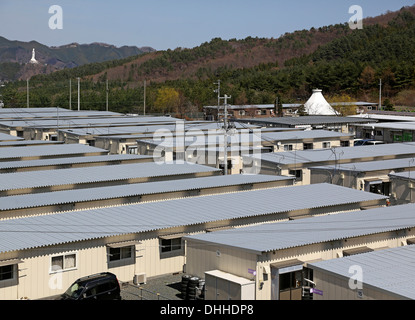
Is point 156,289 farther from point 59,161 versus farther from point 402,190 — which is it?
point 59,161

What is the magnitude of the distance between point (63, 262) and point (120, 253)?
1.06 m

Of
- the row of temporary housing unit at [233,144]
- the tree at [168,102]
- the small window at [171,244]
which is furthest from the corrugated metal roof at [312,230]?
the tree at [168,102]

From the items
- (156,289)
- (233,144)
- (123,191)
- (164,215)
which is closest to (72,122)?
(233,144)

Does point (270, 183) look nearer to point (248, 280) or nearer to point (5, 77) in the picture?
point (248, 280)

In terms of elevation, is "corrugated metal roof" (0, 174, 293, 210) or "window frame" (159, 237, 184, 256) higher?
"corrugated metal roof" (0, 174, 293, 210)

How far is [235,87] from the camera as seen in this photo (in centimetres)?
5109

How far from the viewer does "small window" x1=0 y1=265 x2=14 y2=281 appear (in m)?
9.37

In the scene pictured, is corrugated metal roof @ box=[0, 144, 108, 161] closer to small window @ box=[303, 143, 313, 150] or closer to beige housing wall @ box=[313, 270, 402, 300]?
small window @ box=[303, 143, 313, 150]

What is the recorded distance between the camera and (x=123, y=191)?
13.5 m

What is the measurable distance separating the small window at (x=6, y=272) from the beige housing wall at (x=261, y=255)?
2.89m

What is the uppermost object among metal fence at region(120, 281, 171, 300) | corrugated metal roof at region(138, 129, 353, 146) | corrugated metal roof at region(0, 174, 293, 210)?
corrugated metal roof at region(138, 129, 353, 146)

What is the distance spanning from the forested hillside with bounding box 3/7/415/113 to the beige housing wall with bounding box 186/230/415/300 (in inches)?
1347

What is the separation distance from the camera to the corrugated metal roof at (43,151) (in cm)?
1814

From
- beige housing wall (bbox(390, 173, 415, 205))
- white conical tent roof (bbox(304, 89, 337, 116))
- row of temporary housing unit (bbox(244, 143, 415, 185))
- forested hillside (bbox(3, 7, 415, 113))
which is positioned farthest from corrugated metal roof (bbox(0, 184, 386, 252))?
forested hillside (bbox(3, 7, 415, 113))
